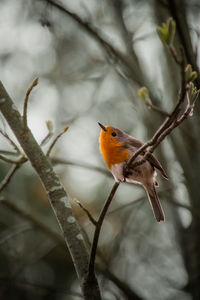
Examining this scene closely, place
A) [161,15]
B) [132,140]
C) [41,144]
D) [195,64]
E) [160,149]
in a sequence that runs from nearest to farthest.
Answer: [195,64]
[41,144]
[132,140]
[161,15]
[160,149]

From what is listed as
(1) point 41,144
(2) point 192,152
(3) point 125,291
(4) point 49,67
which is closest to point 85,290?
(1) point 41,144

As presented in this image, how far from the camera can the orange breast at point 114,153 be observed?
369 cm

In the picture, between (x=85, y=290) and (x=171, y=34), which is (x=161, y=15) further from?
(x=85, y=290)

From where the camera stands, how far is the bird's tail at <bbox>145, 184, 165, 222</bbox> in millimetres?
4020

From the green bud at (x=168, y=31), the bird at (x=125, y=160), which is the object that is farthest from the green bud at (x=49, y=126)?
the green bud at (x=168, y=31)

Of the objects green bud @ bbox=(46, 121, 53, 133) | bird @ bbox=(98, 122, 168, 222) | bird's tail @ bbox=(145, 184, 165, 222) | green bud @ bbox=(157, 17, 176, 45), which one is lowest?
bird's tail @ bbox=(145, 184, 165, 222)

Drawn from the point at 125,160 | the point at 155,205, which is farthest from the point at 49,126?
the point at 155,205

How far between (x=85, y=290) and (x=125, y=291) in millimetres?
1454

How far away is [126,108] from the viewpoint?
24.2ft

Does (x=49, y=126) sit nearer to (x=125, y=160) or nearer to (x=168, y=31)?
(x=125, y=160)

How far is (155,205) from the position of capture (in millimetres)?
4094

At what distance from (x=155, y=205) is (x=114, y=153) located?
2.78 feet

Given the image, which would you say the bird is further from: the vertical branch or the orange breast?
the vertical branch

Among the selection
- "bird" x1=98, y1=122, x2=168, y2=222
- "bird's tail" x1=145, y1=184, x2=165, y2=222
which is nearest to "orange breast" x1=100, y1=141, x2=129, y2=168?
"bird" x1=98, y1=122, x2=168, y2=222
